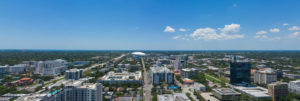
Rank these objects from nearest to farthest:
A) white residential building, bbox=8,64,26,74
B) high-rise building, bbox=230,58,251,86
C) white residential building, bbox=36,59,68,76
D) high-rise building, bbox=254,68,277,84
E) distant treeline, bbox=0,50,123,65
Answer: high-rise building, bbox=230,58,251,86, high-rise building, bbox=254,68,277,84, white residential building, bbox=36,59,68,76, white residential building, bbox=8,64,26,74, distant treeline, bbox=0,50,123,65

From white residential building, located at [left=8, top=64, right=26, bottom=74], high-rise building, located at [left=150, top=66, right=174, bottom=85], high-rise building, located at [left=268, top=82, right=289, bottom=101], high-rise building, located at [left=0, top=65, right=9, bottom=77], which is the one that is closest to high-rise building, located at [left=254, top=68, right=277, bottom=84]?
high-rise building, located at [left=268, top=82, right=289, bottom=101]

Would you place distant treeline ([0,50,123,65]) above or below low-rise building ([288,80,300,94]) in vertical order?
above

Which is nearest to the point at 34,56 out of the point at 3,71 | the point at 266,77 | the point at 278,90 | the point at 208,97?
the point at 3,71

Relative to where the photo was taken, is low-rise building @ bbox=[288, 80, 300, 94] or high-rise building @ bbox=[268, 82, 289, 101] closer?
high-rise building @ bbox=[268, 82, 289, 101]

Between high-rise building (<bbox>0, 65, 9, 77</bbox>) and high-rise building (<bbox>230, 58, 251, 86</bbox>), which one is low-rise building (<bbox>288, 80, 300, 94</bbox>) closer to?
high-rise building (<bbox>230, 58, 251, 86</bbox>)

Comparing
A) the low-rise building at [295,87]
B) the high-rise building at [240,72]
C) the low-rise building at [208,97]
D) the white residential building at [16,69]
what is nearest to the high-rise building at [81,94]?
the low-rise building at [208,97]

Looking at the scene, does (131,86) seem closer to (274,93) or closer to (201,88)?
(201,88)

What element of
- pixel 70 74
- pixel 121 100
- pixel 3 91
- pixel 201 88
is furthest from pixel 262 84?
pixel 3 91

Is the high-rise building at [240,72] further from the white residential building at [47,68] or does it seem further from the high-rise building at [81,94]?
the white residential building at [47,68]

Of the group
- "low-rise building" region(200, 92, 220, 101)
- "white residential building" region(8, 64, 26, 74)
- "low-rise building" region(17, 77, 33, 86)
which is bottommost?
"low-rise building" region(200, 92, 220, 101)
